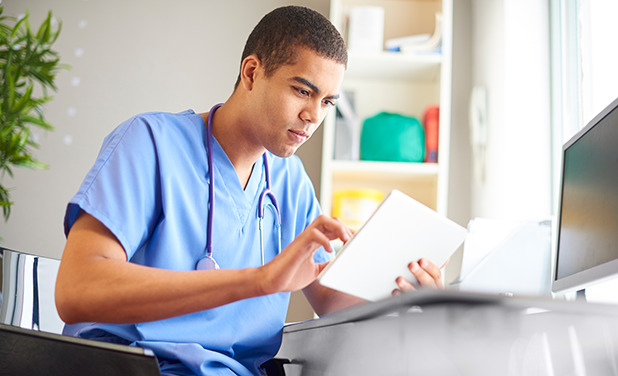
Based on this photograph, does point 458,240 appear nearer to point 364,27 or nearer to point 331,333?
point 331,333

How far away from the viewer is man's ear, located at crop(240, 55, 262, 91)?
1.18 meters

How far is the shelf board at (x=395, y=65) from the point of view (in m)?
→ 2.18

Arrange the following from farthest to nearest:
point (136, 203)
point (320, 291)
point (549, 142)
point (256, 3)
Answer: point (256, 3), point (549, 142), point (320, 291), point (136, 203)

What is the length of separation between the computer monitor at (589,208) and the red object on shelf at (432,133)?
3.03 ft

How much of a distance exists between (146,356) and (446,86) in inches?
→ 67.8

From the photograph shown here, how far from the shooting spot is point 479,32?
243 cm

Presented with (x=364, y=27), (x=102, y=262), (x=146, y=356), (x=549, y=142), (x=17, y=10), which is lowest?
(x=146, y=356)

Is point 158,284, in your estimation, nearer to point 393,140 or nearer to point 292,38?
point 292,38

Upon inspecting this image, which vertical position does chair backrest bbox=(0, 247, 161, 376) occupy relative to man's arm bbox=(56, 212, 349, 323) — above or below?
below

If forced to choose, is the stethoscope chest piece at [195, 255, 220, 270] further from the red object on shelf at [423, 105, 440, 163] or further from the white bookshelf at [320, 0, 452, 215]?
the red object on shelf at [423, 105, 440, 163]

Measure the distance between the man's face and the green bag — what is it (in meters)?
1.05

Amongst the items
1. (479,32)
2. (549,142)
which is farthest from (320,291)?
(479,32)

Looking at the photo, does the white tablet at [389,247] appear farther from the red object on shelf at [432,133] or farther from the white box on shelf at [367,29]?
the white box on shelf at [367,29]

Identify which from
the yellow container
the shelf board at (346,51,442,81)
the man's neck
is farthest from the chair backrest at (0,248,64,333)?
the shelf board at (346,51,442,81)
